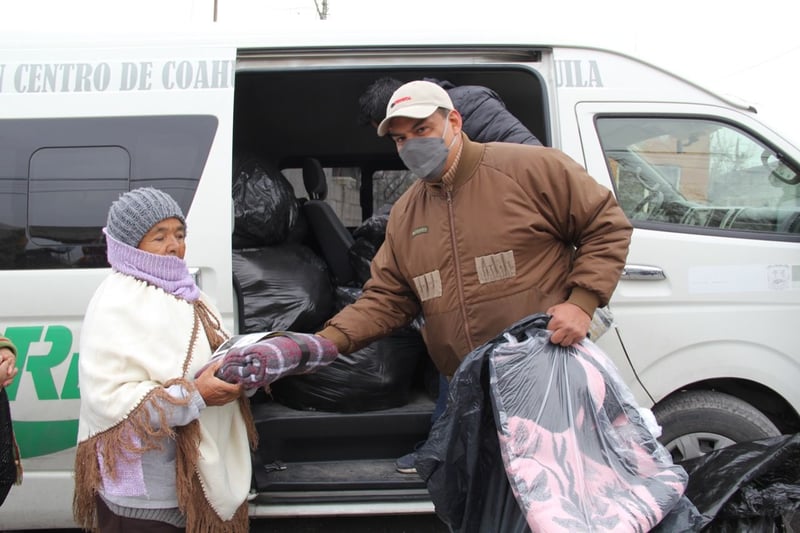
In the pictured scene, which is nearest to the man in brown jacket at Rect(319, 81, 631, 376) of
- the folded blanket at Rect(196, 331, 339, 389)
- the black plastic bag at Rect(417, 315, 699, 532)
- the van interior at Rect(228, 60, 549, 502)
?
the black plastic bag at Rect(417, 315, 699, 532)

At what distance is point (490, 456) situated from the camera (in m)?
1.83

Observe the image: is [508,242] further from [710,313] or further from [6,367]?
[6,367]

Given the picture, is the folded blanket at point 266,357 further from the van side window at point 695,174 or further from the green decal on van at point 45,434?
the van side window at point 695,174

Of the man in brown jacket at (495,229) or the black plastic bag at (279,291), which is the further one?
the black plastic bag at (279,291)

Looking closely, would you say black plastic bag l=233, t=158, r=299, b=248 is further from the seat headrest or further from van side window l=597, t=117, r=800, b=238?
van side window l=597, t=117, r=800, b=238

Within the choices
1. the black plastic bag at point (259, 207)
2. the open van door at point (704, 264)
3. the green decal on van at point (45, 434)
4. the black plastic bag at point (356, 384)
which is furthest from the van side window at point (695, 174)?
the green decal on van at point (45, 434)

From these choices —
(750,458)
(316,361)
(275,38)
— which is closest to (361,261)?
(275,38)

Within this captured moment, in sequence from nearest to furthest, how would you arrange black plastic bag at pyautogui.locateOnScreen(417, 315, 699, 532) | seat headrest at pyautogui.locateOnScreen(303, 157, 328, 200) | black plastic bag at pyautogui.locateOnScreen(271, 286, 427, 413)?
black plastic bag at pyautogui.locateOnScreen(417, 315, 699, 532) → black plastic bag at pyautogui.locateOnScreen(271, 286, 427, 413) → seat headrest at pyautogui.locateOnScreen(303, 157, 328, 200)

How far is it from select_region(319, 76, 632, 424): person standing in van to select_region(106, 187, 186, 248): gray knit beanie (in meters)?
0.76

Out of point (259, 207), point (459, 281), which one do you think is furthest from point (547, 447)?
point (259, 207)

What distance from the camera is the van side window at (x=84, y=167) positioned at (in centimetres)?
260

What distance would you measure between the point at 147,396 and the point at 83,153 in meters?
1.51

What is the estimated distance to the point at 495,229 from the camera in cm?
193

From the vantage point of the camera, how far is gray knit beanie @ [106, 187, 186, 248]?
Answer: 5.62 feet
